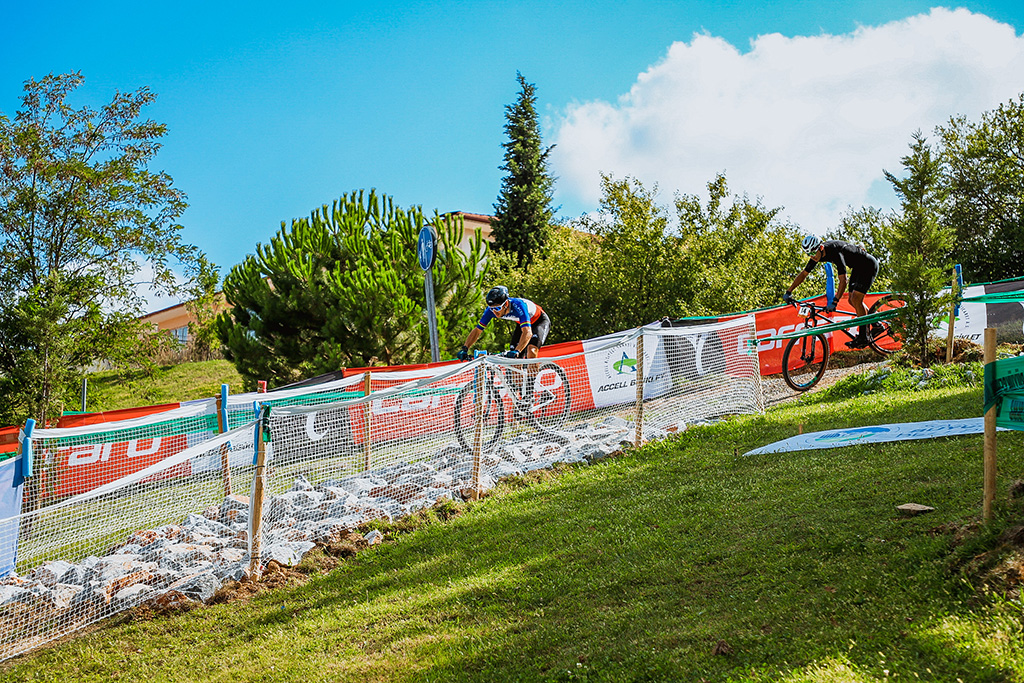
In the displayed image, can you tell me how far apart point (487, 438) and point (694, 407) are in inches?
139

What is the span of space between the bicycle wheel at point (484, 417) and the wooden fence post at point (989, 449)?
16.8ft

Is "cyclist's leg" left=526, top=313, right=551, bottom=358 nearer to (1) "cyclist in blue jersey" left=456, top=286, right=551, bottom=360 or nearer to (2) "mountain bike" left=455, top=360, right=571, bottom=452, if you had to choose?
(1) "cyclist in blue jersey" left=456, top=286, right=551, bottom=360

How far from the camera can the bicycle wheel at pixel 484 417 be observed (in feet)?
27.6

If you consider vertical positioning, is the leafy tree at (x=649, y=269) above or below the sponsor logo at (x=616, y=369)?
above

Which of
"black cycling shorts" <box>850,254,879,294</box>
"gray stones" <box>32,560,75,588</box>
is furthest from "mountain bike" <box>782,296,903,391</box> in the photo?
"gray stones" <box>32,560,75,588</box>

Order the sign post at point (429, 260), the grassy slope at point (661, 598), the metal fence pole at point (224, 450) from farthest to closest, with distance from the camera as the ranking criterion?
the sign post at point (429, 260) < the metal fence pole at point (224, 450) < the grassy slope at point (661, 598)

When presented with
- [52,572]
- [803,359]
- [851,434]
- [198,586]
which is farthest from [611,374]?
[52,572]

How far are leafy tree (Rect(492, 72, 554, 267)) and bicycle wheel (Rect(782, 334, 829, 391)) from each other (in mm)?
25517

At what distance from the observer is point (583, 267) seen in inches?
792

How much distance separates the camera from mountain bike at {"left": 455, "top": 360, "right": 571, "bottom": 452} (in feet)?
27.8

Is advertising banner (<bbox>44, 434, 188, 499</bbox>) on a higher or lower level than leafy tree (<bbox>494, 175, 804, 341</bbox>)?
lower

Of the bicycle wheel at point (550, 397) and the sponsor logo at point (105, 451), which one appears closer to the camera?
the sponsor logo at point (105, 451)

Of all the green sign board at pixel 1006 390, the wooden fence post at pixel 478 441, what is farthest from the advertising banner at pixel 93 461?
the green sign board at pixel 1006 390

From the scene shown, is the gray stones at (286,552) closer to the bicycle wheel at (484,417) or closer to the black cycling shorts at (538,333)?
the bicycle wheel at (484,417)
